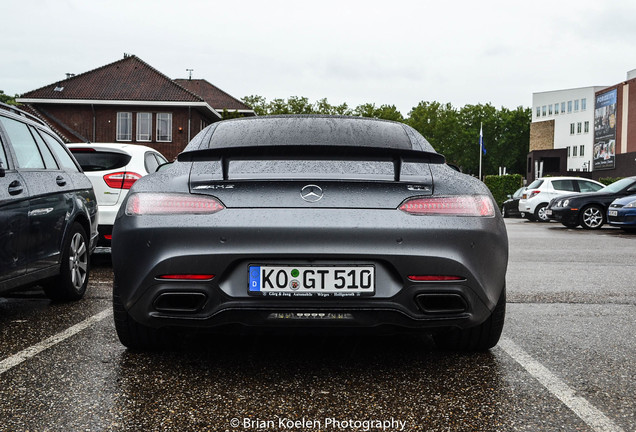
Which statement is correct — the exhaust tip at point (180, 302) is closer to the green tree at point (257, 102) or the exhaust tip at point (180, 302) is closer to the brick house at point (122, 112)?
the brick house at point (122, 112)

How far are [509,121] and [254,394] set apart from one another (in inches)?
4134

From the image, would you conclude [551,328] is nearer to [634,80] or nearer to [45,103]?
[45,103]

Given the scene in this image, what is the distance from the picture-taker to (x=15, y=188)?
483 centimetres

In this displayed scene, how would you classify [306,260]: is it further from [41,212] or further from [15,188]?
[41,212]

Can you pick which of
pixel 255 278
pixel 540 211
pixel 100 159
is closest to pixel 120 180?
pixel 100 159

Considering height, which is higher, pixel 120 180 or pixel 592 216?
pixel 120 180

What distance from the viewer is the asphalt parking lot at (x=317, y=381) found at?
2955mm

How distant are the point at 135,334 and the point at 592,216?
17.0 metres

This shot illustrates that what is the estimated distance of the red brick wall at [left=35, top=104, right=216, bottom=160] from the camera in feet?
143

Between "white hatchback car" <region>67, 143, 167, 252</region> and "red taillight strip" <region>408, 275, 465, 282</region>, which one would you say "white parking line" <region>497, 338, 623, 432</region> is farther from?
"white hatchback car" <region>67, 143, 167, 252</region>

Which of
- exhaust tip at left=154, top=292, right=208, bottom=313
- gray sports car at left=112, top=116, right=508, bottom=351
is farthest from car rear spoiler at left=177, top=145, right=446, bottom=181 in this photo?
exhaust tip at left=154, top=292, right=208, bottom=313

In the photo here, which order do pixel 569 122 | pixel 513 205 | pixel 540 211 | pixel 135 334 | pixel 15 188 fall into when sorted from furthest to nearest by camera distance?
pixel 569 122 < pixel 513 205 < pixel 540 211 < pixel 15 188 < pixel 135 334

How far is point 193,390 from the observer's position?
11.1 ft

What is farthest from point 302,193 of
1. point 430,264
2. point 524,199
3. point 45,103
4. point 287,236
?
point 45,103
